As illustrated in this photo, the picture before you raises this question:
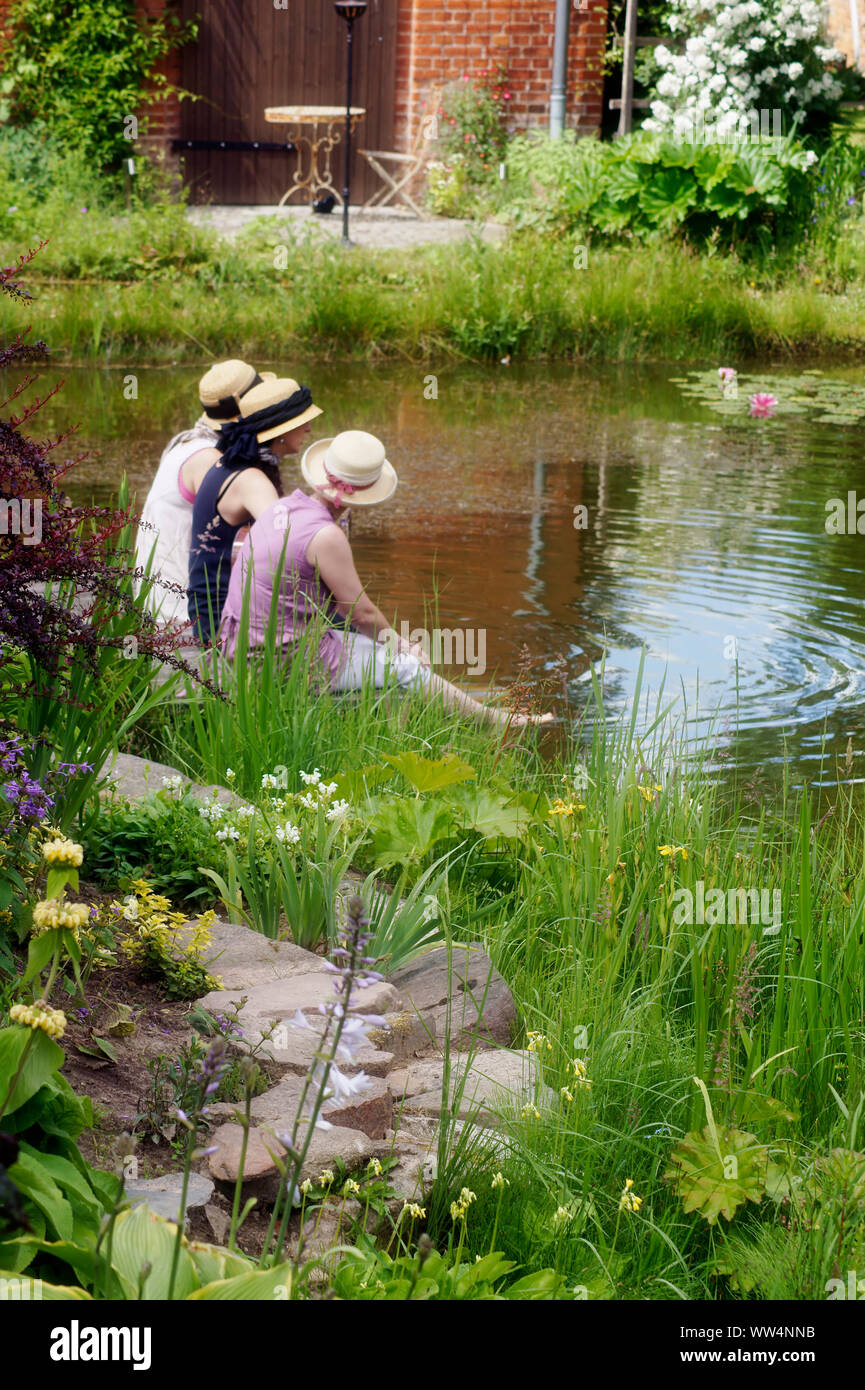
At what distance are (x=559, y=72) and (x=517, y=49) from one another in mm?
828

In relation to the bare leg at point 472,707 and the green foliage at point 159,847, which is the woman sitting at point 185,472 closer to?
the bare leg at point 472,707

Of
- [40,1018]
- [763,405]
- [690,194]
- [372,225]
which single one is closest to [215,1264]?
[40,1018]

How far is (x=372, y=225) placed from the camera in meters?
15.1

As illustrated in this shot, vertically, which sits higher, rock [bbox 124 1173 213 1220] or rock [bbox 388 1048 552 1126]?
rock [bbox 124 1173 213 1220]

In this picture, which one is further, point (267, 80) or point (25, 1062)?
point (267, 80)

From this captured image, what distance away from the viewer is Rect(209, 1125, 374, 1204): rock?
7.48ft

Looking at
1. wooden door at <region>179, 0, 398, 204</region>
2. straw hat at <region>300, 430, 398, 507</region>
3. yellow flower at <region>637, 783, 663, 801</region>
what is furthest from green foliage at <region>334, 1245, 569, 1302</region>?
wooden door at <region>179, 0, 398, 204</region>

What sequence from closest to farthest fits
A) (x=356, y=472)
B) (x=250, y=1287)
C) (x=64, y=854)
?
(x=250, y=1287) < (x=64, y=854) < (x=356, y=472)

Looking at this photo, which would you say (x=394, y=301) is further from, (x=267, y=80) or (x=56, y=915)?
(x=56, y=915)

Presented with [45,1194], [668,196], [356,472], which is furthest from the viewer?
[668,196]

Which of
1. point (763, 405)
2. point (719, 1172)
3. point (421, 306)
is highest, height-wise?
point (421, 306)

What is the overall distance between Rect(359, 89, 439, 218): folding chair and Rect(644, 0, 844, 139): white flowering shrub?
8.12ft

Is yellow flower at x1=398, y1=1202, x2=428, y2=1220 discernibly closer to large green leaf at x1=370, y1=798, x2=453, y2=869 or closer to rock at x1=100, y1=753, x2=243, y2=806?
large green leaf at x1=370, y1=798, x2=453, y2=869

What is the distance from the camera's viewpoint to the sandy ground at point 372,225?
14.1m
